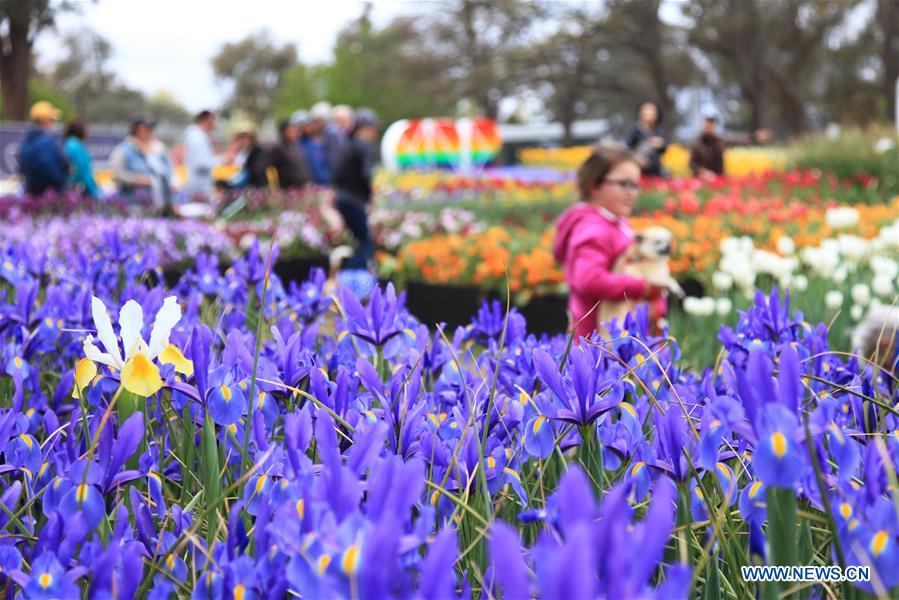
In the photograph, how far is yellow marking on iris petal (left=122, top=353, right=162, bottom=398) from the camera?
4.41 ft

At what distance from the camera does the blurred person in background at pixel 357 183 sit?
780 cm

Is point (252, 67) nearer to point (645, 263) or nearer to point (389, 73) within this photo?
point (389, 73)

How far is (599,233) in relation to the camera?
388 centimetres

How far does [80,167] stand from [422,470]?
376 inches

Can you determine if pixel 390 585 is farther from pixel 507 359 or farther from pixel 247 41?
pixel 247 41

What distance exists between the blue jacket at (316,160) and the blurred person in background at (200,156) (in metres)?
1.22

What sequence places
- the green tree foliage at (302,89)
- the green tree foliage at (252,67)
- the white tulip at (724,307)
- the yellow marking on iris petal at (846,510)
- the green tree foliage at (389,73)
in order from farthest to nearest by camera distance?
the green tree foliage at (252,67), the green tree foliage at (302,89), the green tree foliage at (389,73), the white tulip at (724,307), the yellow marking on iris petal at (846,510)

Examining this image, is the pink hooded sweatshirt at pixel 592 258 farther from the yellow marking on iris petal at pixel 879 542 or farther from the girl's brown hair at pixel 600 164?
the yellow marking on iris petal at pixel 879 542

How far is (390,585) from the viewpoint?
0.80 meters

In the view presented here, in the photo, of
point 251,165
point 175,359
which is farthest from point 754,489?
point 251,165

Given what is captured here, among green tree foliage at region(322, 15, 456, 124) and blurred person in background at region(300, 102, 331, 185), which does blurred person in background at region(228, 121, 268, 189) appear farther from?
green tree foliage at region(322, 15, 456, 124)

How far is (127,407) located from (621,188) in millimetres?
2926

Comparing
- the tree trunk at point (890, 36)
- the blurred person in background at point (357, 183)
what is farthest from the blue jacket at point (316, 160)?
the tree trunk at point (890, 36)

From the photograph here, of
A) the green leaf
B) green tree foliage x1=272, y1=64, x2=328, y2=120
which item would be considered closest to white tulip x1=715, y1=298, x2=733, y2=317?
the green leaf
